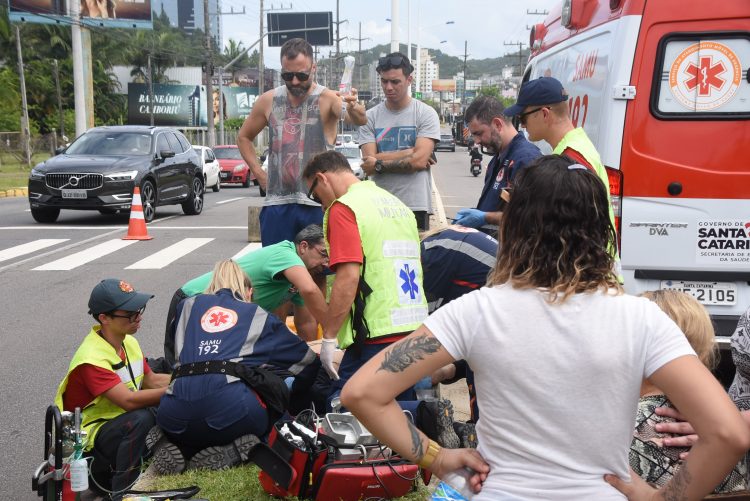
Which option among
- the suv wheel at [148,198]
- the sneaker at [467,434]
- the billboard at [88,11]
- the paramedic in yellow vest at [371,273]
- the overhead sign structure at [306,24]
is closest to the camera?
the sneaker at [467,434]

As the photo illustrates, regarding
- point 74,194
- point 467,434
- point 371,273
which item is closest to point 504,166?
point 371,273

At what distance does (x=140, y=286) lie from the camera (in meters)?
10.7

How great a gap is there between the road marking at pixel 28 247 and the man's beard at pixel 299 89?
27.4ft

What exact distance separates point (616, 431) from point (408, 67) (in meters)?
5.09

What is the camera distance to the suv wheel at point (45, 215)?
57.2 ft

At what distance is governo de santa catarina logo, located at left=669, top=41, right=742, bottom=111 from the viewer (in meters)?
5.64

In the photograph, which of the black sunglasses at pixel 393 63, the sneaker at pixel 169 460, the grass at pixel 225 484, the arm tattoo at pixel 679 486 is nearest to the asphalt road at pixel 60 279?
the sneaker at pixel 169 460

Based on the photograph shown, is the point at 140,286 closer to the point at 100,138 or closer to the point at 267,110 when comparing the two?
the point at 267,110

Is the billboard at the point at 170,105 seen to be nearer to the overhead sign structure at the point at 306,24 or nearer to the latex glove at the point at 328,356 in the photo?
the overhead sign structure at the point at 306,24

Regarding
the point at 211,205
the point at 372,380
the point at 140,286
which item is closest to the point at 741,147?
the point at 372,380

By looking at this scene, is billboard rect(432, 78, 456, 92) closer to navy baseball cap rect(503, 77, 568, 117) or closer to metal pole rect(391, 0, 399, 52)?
metal pole rect(391, 0, 399, 52)

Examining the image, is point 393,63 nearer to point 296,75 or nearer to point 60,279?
point 296,75

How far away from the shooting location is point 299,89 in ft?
20.2

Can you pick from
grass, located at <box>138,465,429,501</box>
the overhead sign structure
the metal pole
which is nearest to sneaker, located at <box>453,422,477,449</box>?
grass, located at <box>138,465,429,501</box>
